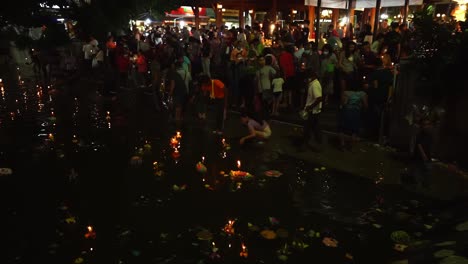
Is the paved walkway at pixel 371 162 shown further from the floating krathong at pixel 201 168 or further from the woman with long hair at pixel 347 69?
the floating krathong at pixel 201 168

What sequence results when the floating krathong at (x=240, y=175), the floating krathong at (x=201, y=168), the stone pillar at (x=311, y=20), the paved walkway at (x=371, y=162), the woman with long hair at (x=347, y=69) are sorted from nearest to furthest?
the paved walkway at (x=371, y=162), the floating krathong at (x=240, y=175), the floating krathong at (x=201, y=168), the woman with long hair at (x=347, y=69), the stone pillar at (x=311, y=20)

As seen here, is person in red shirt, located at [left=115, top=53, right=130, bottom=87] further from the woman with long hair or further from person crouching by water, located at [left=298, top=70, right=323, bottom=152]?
person crouching by water, located at [left=298, top=70, right=323, bottom=152]

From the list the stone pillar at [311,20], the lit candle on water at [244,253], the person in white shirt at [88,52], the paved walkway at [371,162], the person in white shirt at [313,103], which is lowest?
the lit candle on water at [244,253]

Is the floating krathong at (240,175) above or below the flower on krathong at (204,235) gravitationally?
above

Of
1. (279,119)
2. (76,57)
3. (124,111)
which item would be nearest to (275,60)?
(279,119)

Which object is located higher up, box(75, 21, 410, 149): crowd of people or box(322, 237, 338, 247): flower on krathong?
box(75, 21, 410, 149): crowd of people

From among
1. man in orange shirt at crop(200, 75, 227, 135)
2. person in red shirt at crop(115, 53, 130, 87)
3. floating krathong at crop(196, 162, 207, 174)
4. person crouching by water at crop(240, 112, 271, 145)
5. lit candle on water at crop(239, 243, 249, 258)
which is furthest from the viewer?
person in red shirt at crop(115, 53, 130, 87)

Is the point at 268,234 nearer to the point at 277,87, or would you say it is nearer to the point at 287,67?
the point at 277,87

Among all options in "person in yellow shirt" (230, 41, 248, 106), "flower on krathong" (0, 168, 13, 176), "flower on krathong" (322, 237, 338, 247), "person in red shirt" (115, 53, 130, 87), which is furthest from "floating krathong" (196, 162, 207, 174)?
"person in red shirt" (115, 53, 130, 87)

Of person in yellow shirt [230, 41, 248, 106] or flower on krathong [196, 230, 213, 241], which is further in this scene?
person in yellow shirt [230, 41, 248, 106]

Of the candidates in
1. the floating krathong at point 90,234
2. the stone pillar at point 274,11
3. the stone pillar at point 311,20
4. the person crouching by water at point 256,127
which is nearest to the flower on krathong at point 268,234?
the floating krathong at point 90,234

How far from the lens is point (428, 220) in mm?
6379

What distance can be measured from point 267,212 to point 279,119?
614 cm

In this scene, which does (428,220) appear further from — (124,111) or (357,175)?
(124,111)
